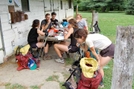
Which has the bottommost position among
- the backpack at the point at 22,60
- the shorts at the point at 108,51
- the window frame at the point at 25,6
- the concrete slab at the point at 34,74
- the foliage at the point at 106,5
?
the concrete slab at the point at 34,74

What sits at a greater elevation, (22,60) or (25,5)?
(25,5)

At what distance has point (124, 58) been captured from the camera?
165cm

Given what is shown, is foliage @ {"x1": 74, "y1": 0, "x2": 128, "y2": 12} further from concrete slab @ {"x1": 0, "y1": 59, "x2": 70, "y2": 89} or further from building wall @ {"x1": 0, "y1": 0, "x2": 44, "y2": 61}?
concrete slab @ {"x1": 0, "y1": 59, "x2": 70, "y2": 89}

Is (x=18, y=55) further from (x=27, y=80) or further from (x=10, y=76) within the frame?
A: (x=27, y=80)

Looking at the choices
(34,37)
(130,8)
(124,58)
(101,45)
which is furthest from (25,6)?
(130,8)

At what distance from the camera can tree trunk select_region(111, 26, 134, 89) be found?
159 centimetres

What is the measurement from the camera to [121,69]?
169 centimetres

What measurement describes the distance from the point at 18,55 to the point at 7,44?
0.78m

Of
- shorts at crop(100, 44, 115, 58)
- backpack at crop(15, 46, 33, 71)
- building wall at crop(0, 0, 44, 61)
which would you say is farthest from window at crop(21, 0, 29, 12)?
shorts at crop(100, 44, 115, 58)

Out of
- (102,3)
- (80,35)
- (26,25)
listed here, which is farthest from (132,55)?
(102,3)

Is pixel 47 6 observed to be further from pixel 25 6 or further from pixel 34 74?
pixel 34 74

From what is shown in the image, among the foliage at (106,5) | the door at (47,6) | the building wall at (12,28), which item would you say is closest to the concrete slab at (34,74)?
the building wall at (12,28)

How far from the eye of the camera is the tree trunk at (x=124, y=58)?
1594 mm

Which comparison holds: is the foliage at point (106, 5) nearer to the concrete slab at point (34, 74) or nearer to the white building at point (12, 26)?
the white building at point (12, 26)
